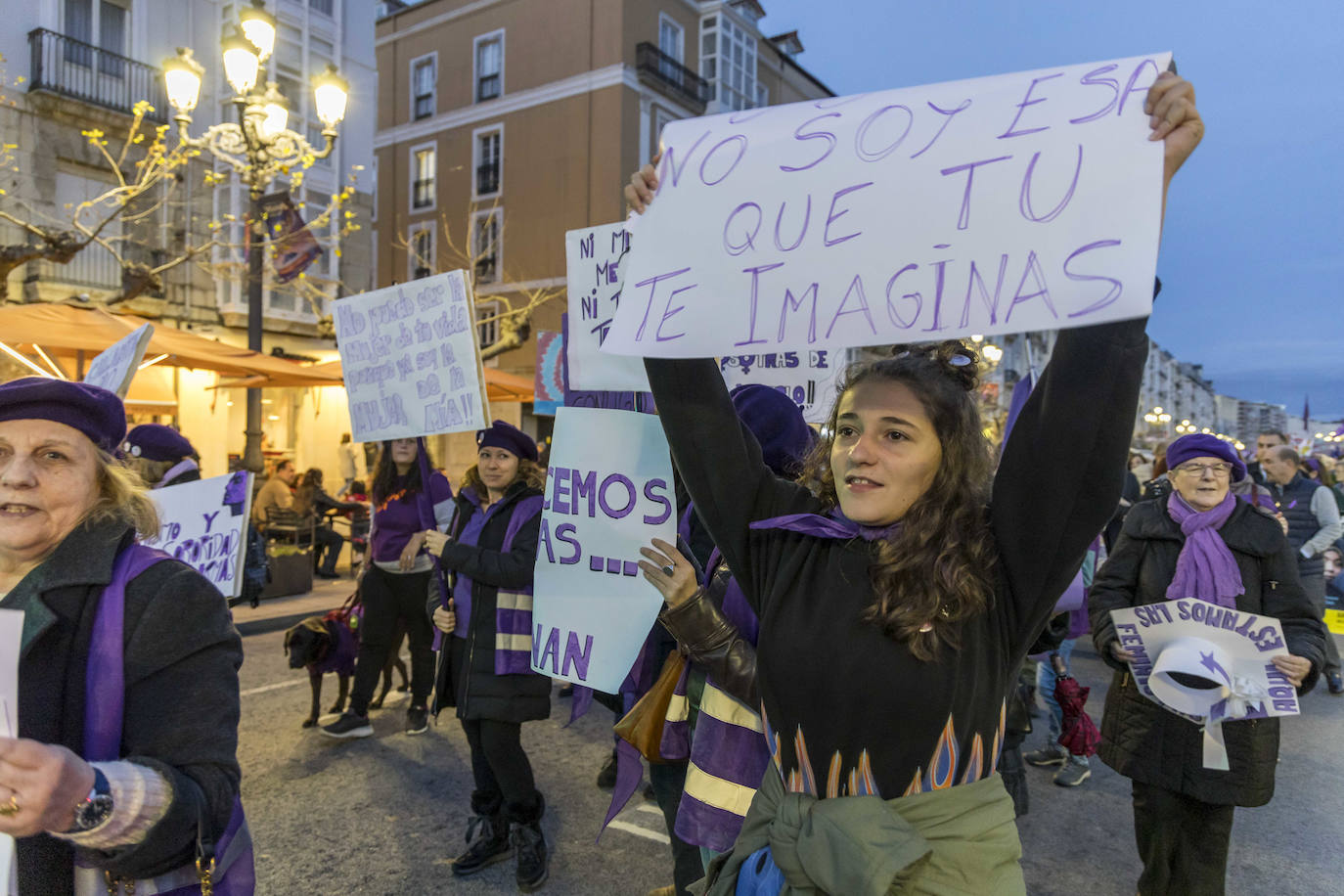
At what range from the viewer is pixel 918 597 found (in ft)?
4.96

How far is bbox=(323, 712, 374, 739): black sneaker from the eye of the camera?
5.32 meters

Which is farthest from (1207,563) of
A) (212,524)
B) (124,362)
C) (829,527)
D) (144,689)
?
(124,362)

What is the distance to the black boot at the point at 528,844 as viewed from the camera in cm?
353

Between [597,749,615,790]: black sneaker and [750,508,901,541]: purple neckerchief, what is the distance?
3.39 meters

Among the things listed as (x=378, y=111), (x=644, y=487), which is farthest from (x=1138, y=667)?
(x=378, y=111)

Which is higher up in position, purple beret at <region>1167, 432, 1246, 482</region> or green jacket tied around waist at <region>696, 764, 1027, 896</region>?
purple beret at <region>1167, 432, 1246, 482</region>

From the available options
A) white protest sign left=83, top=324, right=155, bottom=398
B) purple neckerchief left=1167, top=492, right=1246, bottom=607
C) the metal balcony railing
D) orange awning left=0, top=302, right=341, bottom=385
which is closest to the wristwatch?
white protest sign left=83, top=324, right=155, bottom=398

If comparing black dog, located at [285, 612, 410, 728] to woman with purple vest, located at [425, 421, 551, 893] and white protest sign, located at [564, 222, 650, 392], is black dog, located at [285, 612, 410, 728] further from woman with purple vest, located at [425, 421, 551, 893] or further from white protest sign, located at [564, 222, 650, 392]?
white protest sign, located at [564, 222, 650, 392]

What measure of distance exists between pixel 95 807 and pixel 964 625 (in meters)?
1.49

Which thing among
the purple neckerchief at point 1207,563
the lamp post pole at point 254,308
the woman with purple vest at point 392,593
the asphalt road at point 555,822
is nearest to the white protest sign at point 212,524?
the asphalt road at point 555,822

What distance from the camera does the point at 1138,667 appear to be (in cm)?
329

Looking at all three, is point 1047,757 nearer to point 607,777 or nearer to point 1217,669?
point 1217,669

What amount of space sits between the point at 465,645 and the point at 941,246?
9.74 feet

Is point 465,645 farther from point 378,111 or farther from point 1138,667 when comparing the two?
point 378,111
